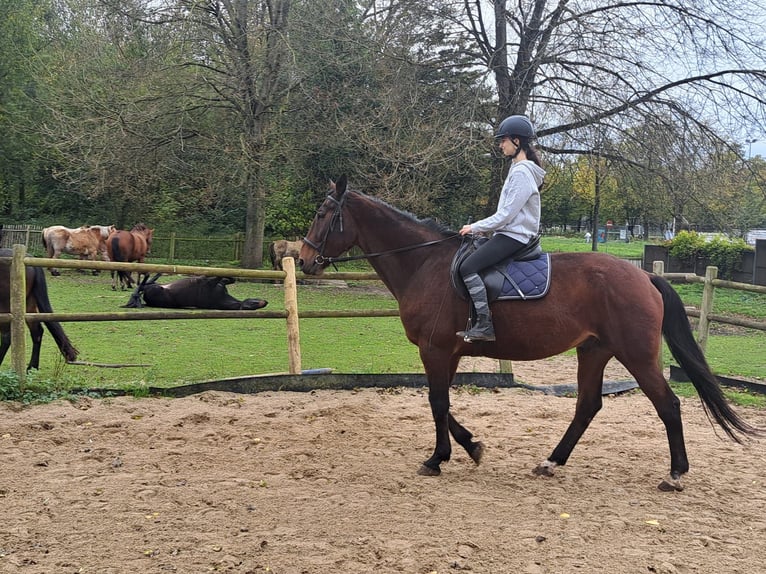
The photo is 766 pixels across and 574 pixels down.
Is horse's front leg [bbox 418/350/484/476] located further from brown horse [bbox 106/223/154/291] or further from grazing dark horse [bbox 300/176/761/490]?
brown horse [bbox 106/223/154/291]

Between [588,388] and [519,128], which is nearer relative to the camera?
[519,128]

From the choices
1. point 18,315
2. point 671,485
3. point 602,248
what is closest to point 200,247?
point 18,315

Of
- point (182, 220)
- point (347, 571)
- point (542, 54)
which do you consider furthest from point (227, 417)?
point (182, 220)

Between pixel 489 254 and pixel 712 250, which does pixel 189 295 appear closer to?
pixel 489 254

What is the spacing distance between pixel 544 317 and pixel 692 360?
3.93 feet

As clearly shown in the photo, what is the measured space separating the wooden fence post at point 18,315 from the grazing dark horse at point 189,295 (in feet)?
17.2

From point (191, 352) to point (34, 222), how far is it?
2459 cm

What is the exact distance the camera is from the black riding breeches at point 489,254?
16.8ft

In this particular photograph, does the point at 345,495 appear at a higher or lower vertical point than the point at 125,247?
lower

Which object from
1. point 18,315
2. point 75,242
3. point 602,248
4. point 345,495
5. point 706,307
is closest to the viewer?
point 345,495

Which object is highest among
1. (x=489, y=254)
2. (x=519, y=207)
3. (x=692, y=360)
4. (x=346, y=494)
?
(x=519, y=207)

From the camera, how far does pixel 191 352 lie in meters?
10.1

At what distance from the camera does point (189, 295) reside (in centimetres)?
Result: 1302

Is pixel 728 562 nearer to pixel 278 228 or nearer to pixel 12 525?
pixel 12 525
